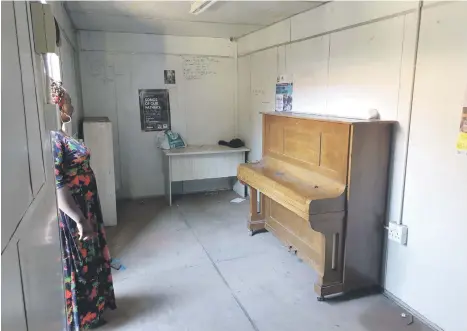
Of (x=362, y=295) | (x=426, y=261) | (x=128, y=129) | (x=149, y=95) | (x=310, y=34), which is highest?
(x=310, y=34)

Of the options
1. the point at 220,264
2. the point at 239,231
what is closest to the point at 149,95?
the point at 239,231

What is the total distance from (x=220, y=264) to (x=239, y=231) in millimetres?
786

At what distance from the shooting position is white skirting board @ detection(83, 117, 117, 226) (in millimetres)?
3912

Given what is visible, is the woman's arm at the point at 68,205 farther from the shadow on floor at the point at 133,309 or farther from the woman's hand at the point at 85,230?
the shadow on floor at the point at 133,309

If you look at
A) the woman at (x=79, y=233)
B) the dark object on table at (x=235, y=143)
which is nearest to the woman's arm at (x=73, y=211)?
the woman at (x=79, y=233)

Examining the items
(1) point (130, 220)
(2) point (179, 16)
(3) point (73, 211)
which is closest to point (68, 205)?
(3) point (73, 211)

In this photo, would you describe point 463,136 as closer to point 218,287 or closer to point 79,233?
point 218,287

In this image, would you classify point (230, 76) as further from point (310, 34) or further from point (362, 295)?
point (362, 295)

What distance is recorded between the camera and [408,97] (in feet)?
8.02

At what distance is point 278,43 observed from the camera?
4.16 metres

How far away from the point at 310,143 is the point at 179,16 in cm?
207

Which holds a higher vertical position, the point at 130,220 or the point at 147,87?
the point at 147,87

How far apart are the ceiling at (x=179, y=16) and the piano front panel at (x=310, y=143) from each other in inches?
42.0

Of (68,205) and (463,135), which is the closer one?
(68,205)
